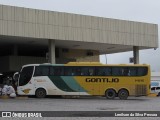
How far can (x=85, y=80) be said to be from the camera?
33781 mm

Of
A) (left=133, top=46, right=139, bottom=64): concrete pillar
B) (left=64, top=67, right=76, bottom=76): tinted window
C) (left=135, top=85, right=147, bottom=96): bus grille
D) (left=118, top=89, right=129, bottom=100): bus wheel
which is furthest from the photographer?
(left=133, top=46, right=139, bottom=64): concrete pillar

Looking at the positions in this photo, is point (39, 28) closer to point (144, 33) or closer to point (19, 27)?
point (19, 27)

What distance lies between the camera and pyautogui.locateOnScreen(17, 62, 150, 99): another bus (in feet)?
109

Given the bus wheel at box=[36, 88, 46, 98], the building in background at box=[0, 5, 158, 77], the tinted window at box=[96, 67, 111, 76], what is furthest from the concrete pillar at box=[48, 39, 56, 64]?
the tinted window at box=[96, 67, 111, 76]

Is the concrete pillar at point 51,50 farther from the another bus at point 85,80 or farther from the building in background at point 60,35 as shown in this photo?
the another bus at point 85,80

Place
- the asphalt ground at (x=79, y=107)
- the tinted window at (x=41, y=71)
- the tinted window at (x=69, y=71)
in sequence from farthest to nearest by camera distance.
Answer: the tinted window at (x=69, y=71) < the tinted window at (x=41, y=71) < the asphalt ground at (x=79, y=107)

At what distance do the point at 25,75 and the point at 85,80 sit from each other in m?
4.57

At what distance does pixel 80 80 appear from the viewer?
3375 cm

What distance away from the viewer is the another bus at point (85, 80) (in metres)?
33.3

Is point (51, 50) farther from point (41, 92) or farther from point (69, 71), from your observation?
point (41, 92)

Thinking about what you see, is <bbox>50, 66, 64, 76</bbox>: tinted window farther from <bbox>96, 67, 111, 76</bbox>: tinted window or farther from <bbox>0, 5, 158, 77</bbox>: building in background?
<bbox>0, 5, 158, 77</bbox>: building in background

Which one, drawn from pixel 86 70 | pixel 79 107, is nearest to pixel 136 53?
pixel 86 70

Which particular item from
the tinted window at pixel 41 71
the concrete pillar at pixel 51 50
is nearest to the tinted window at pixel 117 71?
the tinted window at pixel 41 71

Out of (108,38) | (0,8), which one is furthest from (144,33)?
(0,8)
